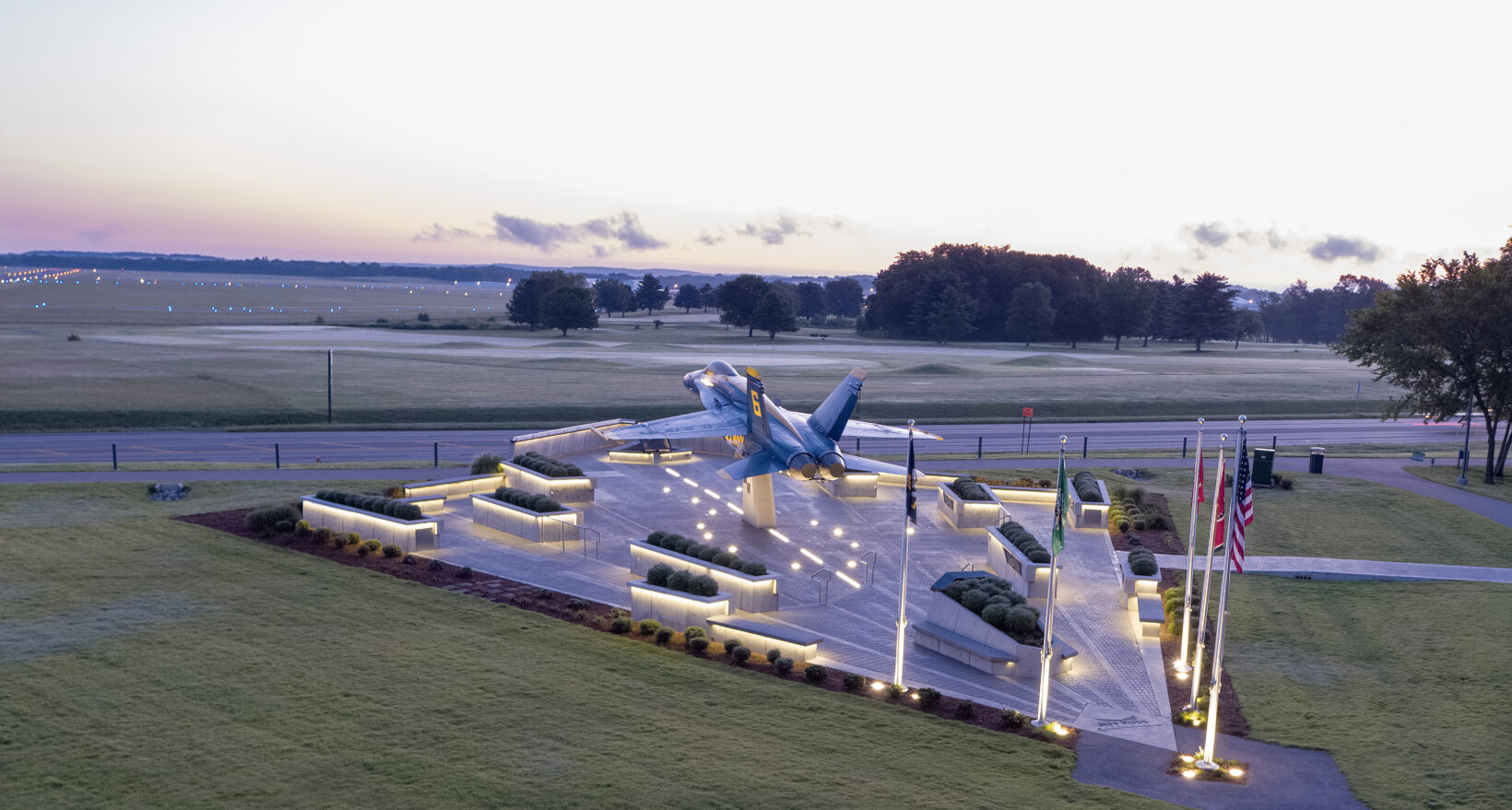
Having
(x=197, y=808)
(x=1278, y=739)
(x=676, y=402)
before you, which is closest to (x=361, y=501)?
(x=197, y=808)

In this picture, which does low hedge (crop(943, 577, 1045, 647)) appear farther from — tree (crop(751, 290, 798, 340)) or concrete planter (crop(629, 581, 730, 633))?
tree (crop(751, 290, 798, 340))

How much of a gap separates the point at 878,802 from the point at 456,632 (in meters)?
12.8

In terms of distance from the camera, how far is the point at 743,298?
163875 mm

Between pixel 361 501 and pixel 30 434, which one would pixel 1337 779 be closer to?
pixel 361 501

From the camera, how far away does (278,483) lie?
4294cm

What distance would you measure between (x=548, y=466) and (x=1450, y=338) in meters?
44.1

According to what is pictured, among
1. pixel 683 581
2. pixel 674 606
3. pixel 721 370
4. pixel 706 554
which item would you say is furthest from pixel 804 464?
pixel 721 370

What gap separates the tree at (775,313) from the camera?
152625mm

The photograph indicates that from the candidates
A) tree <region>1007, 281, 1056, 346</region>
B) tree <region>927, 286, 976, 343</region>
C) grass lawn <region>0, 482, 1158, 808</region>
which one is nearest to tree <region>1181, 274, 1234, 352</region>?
tree <region>1007, 281, 1056, 346</region>

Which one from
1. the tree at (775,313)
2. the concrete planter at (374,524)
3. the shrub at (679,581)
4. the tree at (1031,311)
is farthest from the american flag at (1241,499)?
the tree at (1031,311)

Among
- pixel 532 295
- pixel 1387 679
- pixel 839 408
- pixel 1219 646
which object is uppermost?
pixel 532 295

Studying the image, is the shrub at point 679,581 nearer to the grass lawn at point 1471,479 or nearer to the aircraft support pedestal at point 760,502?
the aircraft support pedestal at point 760,502

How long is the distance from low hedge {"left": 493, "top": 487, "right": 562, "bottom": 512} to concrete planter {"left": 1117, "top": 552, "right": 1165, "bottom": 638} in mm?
19138

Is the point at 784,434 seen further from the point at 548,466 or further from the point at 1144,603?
the point at 548,466
